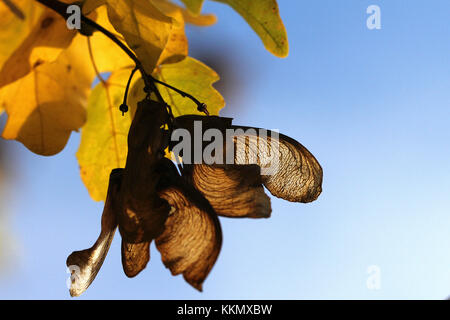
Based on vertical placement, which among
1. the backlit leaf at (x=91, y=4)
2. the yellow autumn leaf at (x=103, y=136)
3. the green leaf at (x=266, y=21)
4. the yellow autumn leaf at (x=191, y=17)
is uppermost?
the yellow autumn leaf at (x=191, y=17)

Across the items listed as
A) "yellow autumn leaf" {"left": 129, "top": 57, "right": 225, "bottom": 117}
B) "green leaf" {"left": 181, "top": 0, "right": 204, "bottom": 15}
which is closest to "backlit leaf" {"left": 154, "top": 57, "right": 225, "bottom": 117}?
"yellow autumn leaf" {"left": 129, "top": 57, "right": 225, "bottom": 117}

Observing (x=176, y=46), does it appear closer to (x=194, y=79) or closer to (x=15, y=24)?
(x=194, y=79)

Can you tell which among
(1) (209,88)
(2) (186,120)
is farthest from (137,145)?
(1) (209,88)

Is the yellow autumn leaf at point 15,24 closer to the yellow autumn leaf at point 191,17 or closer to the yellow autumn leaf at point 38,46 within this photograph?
the yellow autumn leaf at point 38,46

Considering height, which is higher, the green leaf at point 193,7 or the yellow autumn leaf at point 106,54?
the yellow autumn leaf at point 106,54

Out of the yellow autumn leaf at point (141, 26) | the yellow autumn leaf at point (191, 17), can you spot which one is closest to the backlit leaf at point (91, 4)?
the yellow autumn leaf at point (141, 26)

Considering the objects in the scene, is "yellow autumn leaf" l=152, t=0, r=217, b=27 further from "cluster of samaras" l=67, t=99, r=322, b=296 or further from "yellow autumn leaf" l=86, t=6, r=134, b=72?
"cluster of samaras" l=67, t=99, r=322, b=296
